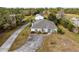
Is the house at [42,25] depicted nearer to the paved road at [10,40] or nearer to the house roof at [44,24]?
the house roof at [44,24]

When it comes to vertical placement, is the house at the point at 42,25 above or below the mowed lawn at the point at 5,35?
above

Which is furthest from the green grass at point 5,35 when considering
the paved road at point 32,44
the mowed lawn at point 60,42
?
the mowed lawn at point 60,42

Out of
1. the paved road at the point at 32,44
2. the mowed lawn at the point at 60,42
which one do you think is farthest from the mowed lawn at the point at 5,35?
the mowed lawn at the point at 60,42

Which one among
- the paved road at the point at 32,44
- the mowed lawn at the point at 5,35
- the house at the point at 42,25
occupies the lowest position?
the paved road at the point at 32,44

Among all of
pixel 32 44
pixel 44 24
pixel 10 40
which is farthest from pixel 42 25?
pixel 10 40

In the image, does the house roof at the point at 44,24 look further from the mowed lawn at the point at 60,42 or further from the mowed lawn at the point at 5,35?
the mowed lawn at the point at 5,35

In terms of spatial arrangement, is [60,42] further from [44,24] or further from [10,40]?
[10,40]

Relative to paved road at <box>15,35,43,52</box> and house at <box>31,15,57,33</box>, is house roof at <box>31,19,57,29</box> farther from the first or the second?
paved road at <box>15,35,43,52</box>
